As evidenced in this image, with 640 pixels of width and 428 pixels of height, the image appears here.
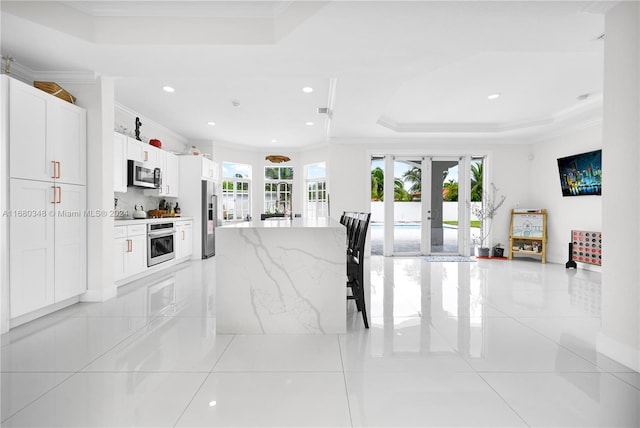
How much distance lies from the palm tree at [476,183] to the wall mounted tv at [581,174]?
4.67ft

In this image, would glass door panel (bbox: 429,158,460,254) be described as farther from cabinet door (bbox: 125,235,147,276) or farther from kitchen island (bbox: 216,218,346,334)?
cabinet door (bbox: 125,235,147,276)

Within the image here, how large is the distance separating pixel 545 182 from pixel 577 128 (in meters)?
1.20

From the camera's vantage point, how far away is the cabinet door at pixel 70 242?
304 cm

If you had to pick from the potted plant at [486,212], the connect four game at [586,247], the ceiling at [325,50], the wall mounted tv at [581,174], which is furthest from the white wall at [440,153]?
the ceiling at [325,50]

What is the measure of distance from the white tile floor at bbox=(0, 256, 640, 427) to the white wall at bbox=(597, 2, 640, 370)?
0.77ft

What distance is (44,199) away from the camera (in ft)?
9.48

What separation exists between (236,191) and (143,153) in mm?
3109

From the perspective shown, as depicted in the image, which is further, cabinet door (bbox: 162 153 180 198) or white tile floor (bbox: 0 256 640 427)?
cabinet door (bbox: 162 153 180 198)

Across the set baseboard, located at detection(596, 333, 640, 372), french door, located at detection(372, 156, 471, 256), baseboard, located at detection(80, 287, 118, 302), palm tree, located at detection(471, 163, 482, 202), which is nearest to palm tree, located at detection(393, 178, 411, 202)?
french door, located at detection(372, 156, 471, 256)

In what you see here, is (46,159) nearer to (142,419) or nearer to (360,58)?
Answer: (142,419)

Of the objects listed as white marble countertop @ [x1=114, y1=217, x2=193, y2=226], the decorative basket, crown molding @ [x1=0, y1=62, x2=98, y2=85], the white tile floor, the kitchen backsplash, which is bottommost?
the white tile floor

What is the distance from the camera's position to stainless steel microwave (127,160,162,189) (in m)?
4.55

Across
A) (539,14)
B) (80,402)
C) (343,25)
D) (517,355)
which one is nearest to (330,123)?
(343,25)

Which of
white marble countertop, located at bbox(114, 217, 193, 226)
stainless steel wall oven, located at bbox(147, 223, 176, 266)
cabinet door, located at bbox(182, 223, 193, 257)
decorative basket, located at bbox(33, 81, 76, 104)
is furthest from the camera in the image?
cabinet door, located at bbox(182, 223, 193, 257)
